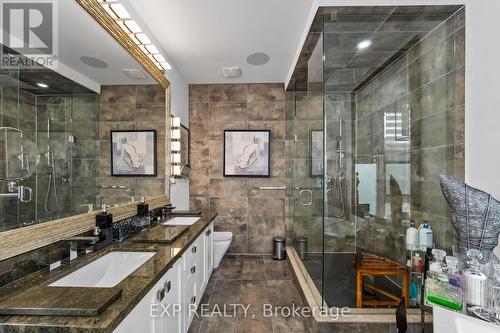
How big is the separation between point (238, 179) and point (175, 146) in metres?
1.17

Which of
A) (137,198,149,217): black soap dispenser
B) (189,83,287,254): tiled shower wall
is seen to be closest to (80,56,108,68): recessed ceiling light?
(137,198,149,217): black soap dispenser

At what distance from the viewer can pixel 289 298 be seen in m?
2.71

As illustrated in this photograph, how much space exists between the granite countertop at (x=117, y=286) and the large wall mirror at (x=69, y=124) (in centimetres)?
28

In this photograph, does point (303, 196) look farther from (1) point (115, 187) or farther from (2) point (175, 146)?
(1) point (115, 187)

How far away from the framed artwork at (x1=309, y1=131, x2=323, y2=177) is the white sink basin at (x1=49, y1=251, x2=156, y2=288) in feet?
5.84

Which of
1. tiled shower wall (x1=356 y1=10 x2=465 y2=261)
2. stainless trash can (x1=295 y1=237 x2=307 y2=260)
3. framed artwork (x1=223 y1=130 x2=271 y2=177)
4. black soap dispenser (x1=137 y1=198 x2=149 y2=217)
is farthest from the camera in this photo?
framed artwork (x1=223 y1=130 x2=271 y2=177)

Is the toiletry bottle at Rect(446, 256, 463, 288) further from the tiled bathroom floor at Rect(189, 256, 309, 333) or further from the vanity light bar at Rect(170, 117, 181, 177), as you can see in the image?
the vanity light bar at Rect(170, 117, 181, 177)

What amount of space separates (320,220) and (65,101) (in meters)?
2.22

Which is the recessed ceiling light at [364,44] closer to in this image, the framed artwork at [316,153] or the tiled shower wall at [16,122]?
the framed artwork at [316,153]

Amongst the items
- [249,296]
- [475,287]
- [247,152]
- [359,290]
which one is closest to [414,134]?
[359,290]

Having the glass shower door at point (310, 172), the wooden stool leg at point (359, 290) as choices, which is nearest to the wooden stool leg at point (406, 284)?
the wooden stool leg at point (359, 290)

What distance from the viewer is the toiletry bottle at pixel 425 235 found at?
7.06 ft

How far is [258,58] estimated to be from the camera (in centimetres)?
323

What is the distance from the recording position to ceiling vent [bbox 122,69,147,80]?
2.27 meters
